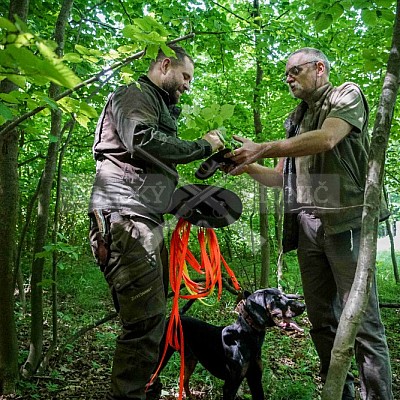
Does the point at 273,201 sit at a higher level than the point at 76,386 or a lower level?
higher

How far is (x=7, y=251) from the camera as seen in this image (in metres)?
3.37

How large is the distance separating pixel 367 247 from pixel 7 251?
270 cm

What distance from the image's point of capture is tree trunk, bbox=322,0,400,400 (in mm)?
1869

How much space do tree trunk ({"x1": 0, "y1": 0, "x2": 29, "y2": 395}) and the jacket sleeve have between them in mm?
1347

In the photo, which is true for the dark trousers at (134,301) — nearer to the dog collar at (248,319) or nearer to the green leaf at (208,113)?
the green leaf at (208,113)

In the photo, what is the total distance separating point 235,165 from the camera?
2.79 metres

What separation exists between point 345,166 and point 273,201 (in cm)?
527

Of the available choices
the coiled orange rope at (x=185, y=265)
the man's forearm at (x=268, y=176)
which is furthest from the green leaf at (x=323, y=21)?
the coiled orange rope at (x=185, y=265)

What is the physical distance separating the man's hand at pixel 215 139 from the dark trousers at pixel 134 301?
62cm

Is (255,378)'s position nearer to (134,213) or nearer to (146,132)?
(134,213)

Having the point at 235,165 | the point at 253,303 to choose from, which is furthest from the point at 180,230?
the point at 253,303

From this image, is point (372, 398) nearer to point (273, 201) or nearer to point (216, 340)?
point (216, 340)

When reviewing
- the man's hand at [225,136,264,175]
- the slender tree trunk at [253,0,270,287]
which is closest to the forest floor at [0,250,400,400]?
the slender tree trunk at [253,0,270,287]

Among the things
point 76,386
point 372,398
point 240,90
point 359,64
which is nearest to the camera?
point 372,398
